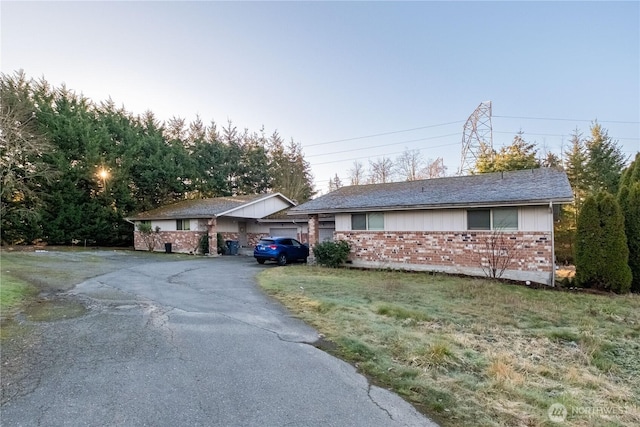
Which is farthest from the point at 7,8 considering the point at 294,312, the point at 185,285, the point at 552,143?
the point at 552,143

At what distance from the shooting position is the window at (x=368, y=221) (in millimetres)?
15531

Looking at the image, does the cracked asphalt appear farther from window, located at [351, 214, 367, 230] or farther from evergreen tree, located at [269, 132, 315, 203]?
evergreen tree, located at [269, 132, 315, 203]

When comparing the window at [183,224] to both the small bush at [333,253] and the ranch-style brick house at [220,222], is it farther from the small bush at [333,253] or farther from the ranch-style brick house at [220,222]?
the small bush at [333,253]

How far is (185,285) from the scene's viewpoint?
10398 mm

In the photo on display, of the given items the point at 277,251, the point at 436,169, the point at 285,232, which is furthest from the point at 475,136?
the point at 277,251

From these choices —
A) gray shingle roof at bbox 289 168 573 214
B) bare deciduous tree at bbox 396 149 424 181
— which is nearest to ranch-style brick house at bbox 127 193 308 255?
gray shingle roof at bbox 289 168 573 214

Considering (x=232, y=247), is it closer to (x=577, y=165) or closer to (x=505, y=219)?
(x=505, y=219)

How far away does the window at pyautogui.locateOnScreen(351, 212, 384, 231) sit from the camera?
15531mm

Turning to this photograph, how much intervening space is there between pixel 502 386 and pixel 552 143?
109 feet

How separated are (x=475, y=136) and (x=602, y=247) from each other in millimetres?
21699

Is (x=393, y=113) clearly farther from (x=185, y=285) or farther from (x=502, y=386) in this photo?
(x=502, y=386)

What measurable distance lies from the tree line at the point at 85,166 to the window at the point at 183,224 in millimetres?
6765

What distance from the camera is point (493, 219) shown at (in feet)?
42.4

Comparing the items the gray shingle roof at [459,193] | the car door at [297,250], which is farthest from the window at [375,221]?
the car door at [297,250]
